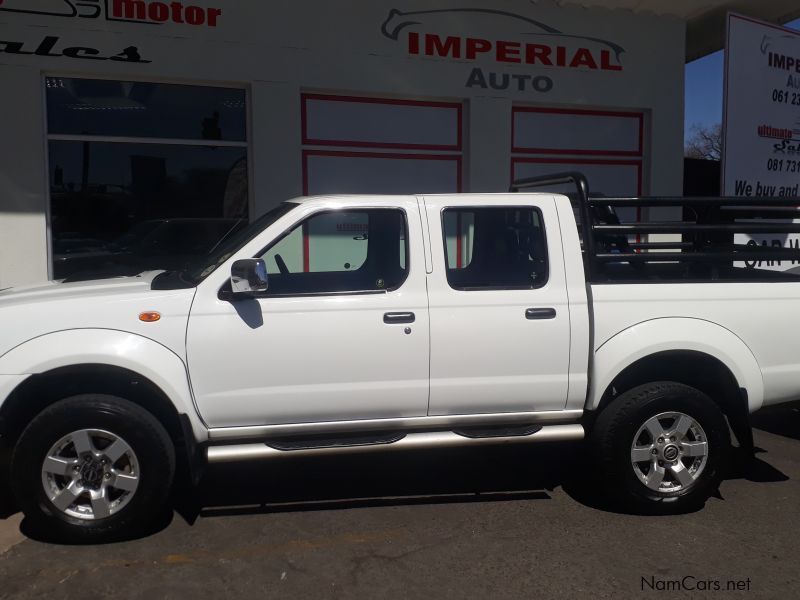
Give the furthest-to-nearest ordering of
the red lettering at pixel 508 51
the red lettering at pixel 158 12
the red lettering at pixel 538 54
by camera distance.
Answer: the red lettering at pixel 538 54 < the red lettering at pixel 508 51 < the red lettering at pixel 158 12

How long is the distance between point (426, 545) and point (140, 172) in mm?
6143

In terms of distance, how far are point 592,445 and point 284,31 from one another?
21.0ft

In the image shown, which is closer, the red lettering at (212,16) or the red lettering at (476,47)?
the red lettering at (212,16)

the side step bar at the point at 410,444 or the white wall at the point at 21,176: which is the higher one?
the white wall at the point at 21,176

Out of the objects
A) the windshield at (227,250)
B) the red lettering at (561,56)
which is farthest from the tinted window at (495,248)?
the red lettering at (561,56)

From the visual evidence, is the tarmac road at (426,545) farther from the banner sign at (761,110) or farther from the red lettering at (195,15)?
the banner sign at (761,110)

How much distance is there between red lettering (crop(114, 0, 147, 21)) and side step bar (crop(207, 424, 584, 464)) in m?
5.92

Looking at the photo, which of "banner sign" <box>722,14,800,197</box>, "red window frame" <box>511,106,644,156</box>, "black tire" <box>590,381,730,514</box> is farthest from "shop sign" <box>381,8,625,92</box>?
"black tire" <box>590,381,730,514</box>

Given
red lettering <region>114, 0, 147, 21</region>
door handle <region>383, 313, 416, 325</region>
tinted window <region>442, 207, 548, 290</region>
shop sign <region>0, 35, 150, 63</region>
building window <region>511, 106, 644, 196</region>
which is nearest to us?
door handle <region>383, 313, 416, 325</region>

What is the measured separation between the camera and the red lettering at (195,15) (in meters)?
8.64

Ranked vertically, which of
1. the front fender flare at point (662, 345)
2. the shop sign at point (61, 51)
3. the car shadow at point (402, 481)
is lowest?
the car shadow at point (402, 481)

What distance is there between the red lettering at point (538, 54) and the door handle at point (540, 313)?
21.3 feet

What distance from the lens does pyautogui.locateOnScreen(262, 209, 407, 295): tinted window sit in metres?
4.82

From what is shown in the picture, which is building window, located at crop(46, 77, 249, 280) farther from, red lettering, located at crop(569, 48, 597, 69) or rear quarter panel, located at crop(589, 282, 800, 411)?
rear quarter panel, located at crop(589, 282, 800, 411)
